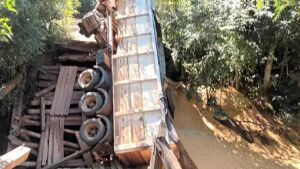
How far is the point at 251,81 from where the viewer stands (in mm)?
9352

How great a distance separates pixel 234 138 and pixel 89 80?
3862 mm

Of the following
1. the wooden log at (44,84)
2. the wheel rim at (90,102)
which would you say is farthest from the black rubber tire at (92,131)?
the wooden log at (44,84)

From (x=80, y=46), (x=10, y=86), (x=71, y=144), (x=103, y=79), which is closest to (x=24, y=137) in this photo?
(x=71, y=144)

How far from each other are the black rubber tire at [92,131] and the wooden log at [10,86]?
6.01 ft

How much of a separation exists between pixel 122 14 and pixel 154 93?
3016mm

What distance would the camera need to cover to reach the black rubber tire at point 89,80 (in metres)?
7.40

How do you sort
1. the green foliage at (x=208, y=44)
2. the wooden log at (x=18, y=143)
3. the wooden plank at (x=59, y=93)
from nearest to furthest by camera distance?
the wooden log at (x=18, y=143)
the wooden plank at (x=59, y=93)
the green foliage at (x=208, y=44)

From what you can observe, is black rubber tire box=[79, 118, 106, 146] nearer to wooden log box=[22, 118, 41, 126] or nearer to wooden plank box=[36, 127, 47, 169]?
wooden plank box=[36, 127, 47, 169]

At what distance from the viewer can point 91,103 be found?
283 inches

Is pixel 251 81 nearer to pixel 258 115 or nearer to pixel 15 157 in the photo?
pixel 258 115

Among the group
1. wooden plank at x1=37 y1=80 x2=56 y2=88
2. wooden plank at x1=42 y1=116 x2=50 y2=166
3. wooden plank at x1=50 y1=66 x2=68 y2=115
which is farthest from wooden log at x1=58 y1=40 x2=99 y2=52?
wooden plank at x1=42 y1=116 x2=50 y2=166

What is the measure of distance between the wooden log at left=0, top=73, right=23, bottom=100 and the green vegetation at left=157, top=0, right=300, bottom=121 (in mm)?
4130

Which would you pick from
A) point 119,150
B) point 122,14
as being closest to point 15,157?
point 119,150

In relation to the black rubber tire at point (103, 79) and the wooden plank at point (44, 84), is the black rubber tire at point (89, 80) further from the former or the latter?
the wooden plank at point (44, 84)
